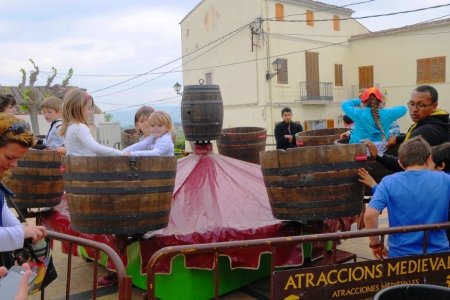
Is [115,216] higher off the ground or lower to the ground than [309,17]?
lower

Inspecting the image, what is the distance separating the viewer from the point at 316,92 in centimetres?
2848

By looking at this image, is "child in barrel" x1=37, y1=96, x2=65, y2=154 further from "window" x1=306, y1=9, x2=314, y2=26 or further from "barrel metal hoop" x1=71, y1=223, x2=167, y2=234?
"window" x1=306, y1=9, x2=314, y2=26

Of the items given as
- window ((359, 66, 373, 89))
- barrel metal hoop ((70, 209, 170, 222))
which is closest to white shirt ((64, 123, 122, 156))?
barrel metal hoop ((70, 209, 170, 222))

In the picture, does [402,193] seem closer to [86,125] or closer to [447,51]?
[86,125]

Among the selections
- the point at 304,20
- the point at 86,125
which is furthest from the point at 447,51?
the point at 86,125

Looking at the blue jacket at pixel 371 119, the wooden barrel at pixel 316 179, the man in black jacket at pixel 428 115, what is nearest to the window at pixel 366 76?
the blue jacket at pixel 371 119

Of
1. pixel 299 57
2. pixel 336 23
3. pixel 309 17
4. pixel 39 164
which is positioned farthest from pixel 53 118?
pixel 336 23

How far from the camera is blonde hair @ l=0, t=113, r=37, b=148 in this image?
2191mm

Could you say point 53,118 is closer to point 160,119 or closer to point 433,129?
point 160,119

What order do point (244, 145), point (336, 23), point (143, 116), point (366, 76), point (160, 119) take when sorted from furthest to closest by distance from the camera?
point (366, 76) < point (336, 23) < point (244, 145) < point (143, 116) < point (160, 119)

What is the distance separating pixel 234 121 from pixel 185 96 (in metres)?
22.6

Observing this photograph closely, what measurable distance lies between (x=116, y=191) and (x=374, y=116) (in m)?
2.45

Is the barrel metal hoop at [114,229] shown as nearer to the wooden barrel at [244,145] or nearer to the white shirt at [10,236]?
the white shirt at [10,236]

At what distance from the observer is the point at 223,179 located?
506 cm
